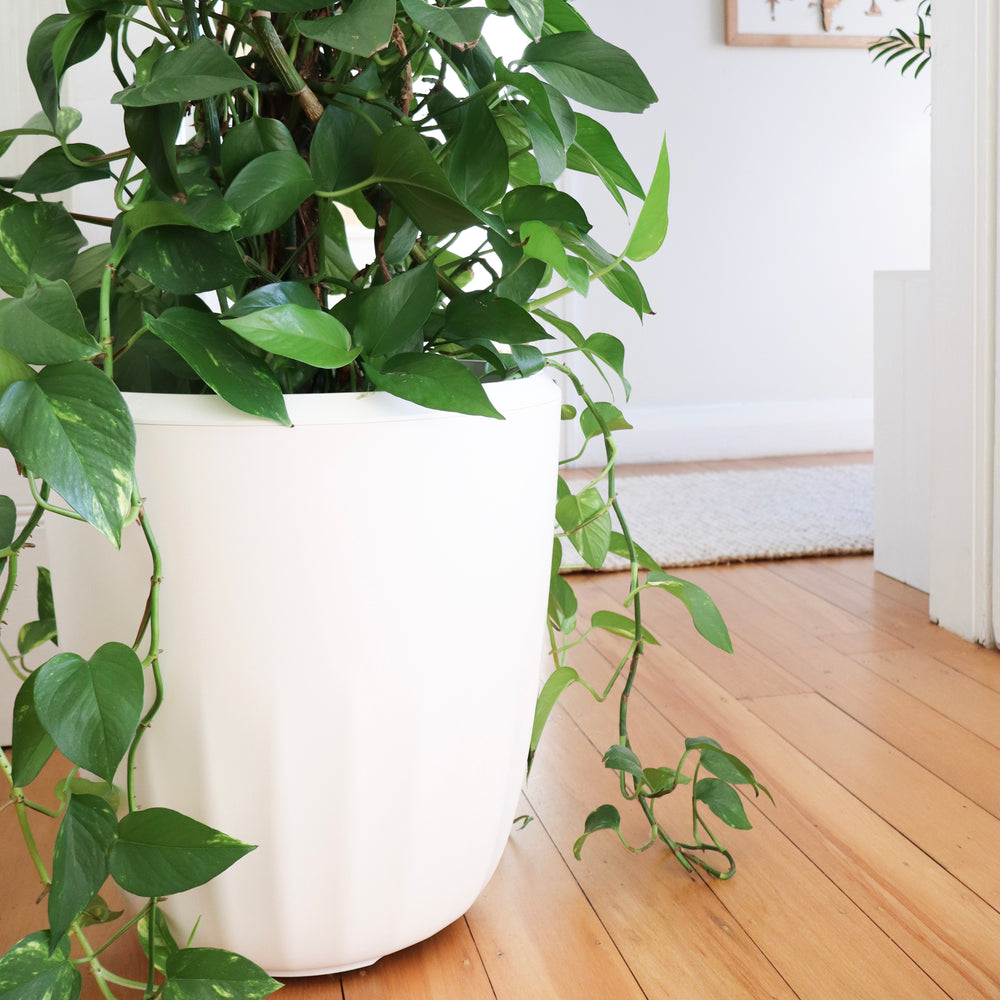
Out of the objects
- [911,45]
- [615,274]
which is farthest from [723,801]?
[911,45]

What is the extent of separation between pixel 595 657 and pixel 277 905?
2.98 ft

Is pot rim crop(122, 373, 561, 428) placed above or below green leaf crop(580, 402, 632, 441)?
above

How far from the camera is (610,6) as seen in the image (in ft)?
10.4

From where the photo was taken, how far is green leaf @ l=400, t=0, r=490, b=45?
537 millimetres

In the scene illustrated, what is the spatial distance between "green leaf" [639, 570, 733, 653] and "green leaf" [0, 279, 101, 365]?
1.60ft

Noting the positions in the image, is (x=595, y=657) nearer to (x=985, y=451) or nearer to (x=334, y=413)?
(x=985, y=451)

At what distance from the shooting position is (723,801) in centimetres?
94

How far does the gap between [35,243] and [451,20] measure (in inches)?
11.3

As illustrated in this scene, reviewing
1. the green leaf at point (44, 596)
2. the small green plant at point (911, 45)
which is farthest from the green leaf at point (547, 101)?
the small green plant at point (911, 45)

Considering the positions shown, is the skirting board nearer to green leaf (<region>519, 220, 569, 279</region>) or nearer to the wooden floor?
the wooden floor

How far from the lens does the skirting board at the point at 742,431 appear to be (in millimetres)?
3363

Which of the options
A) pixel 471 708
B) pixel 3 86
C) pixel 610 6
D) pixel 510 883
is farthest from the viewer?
pixel 610 6

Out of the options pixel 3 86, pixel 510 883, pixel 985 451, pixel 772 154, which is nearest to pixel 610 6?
pixel 772 154

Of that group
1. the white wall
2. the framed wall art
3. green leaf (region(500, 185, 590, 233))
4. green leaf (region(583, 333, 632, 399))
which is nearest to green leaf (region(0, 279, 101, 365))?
green leaf (region(500, 185, 590, 233))
